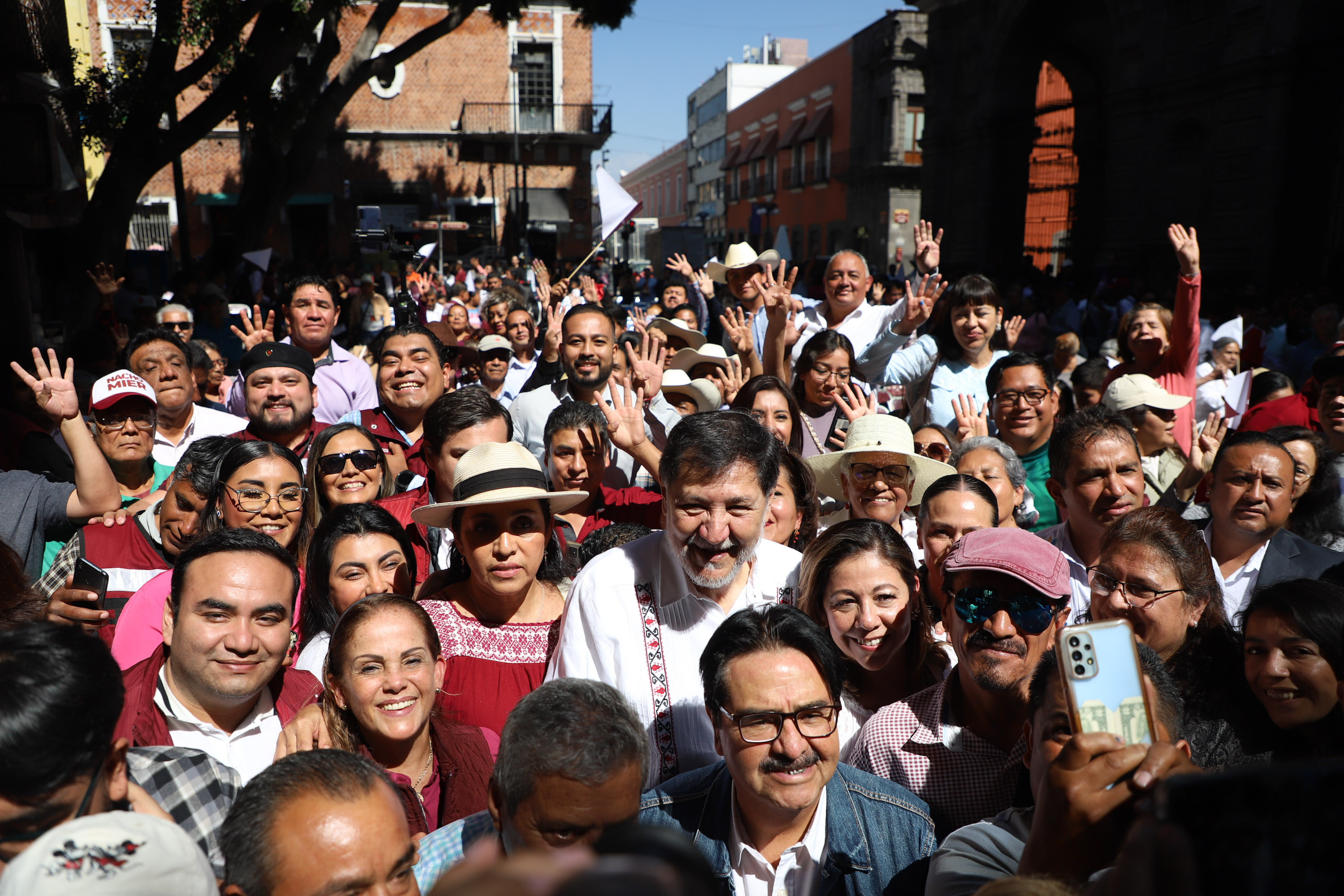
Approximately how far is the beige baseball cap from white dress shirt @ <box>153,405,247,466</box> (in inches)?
174

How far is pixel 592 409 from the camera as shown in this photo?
14.1 feet

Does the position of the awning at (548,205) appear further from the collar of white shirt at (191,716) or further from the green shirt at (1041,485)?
the collar of white shirt at (191,716)

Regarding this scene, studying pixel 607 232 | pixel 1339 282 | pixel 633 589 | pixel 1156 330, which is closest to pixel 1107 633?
pixel 633 589

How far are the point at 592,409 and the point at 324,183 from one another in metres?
30.1

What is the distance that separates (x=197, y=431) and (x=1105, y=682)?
461 centimetres

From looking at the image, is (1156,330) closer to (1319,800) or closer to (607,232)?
(1319,800)

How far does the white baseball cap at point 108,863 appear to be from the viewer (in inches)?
41.7

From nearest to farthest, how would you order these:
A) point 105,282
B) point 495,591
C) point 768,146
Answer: point 495,591
point 105,282
point 768,146

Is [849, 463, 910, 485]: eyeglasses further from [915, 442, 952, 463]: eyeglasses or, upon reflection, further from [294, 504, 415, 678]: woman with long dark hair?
[294, 504, 415, 678]: woman with long dark hair

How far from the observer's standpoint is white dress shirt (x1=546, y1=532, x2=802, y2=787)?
2.78 m

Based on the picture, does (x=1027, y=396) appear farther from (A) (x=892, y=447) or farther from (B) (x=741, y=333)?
(B) (x=741, y=333)

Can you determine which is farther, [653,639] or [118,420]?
[118,420]

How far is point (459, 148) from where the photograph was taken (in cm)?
3194

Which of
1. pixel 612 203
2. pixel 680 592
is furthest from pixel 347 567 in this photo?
pixel 612 203
